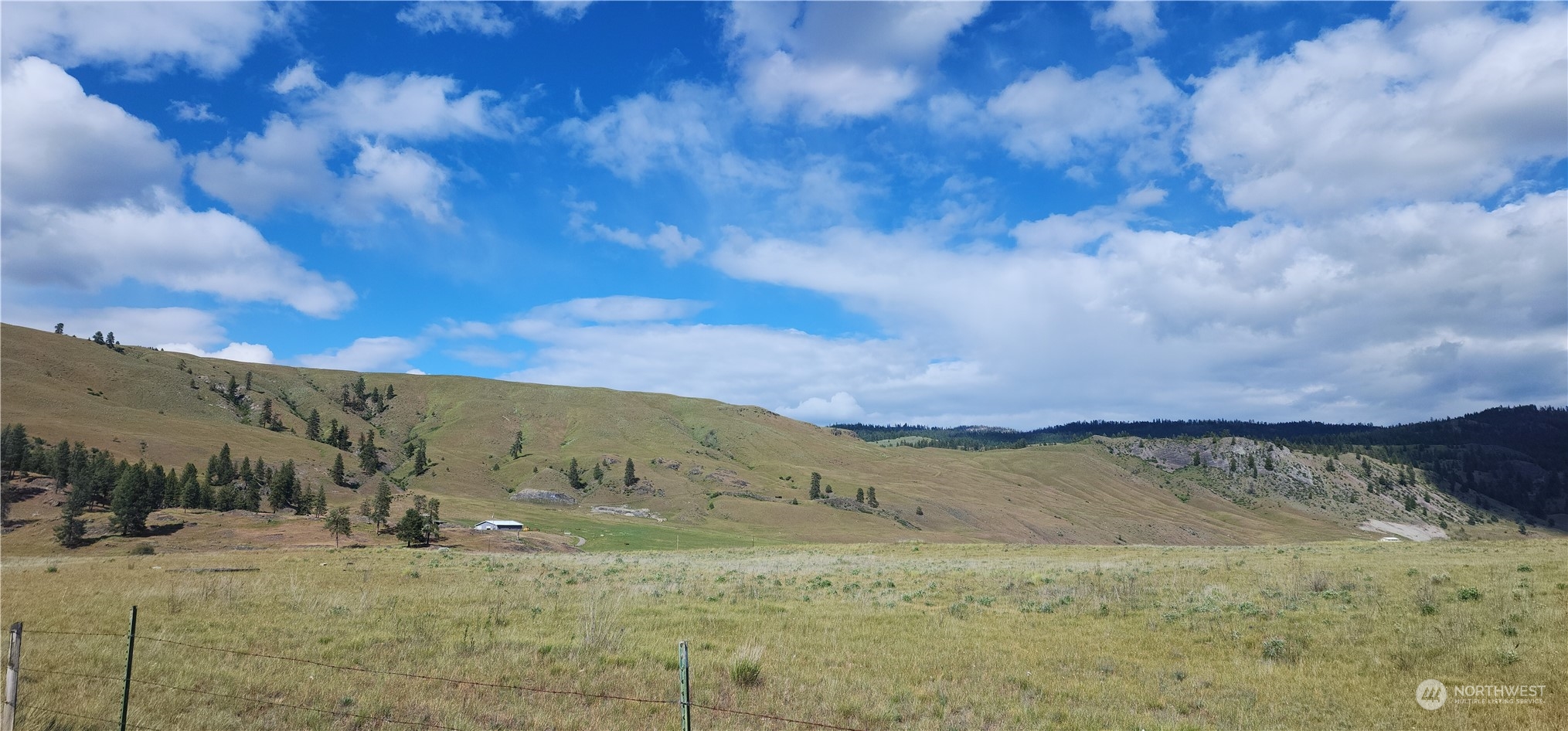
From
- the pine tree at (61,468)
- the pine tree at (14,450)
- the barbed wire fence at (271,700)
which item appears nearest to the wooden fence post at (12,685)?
the barbed wire fence at (271,700)

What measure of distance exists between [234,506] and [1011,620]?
121411 millimetres

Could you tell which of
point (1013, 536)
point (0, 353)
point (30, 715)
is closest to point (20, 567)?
point (30, 715)

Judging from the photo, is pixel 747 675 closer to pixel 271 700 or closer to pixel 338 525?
pixel 271 700

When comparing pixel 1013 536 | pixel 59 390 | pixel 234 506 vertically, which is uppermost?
pixel 59 390

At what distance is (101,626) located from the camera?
15859 millimetres

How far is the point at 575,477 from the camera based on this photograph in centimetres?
17225

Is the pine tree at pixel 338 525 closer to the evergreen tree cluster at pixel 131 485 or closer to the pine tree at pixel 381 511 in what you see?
the pine tree at pixel 381 511

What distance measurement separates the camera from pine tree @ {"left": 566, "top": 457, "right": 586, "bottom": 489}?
17075 centimetres

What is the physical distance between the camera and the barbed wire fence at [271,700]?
8.53 m

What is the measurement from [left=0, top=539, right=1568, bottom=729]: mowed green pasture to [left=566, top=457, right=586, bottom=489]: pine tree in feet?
488

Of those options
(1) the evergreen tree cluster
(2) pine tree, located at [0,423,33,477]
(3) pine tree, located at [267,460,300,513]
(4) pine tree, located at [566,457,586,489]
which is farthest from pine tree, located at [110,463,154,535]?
(4) pine tree, located at [566,457,586,489]

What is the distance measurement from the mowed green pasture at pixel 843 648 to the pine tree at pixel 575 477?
14860 centimetres

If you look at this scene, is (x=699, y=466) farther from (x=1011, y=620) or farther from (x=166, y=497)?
(x=1011, y=620)

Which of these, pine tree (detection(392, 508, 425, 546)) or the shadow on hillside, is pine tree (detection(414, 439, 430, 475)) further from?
pine tree (detection(392, 508, 425, 546))
